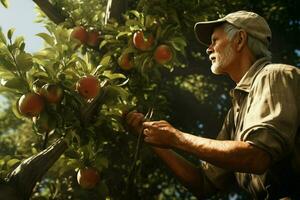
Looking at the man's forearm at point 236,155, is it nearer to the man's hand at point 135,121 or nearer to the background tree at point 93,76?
the background tree at point 93,76

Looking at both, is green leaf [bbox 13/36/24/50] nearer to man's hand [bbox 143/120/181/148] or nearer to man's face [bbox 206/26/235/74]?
man's hand [bbox 143/120/181/148]

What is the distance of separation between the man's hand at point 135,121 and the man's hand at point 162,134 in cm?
45

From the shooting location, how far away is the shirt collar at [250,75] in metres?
3.11

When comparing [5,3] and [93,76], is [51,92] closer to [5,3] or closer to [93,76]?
[93,76]

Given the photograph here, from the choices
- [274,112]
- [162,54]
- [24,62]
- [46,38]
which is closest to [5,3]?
[46,38]

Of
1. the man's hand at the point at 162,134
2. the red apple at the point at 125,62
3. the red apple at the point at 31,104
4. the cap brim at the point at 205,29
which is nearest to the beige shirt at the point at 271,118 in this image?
the man's hand at the point at 162,134

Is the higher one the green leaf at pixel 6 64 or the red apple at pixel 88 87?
the green leaf at pixel 6 64

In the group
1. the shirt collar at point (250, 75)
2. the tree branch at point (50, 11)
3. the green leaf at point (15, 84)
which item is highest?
the shirt collar at point (250, 75)

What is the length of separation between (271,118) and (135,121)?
4.18 feet

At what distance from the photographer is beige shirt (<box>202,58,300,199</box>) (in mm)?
2562

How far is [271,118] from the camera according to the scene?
8.51 ft

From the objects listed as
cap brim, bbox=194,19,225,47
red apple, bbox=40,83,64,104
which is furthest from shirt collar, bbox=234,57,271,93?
red apple, bbox=40,83,64,104

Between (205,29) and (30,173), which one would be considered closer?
(30,173)

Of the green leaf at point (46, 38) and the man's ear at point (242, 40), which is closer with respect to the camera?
the man's ear at point (242, 40)
